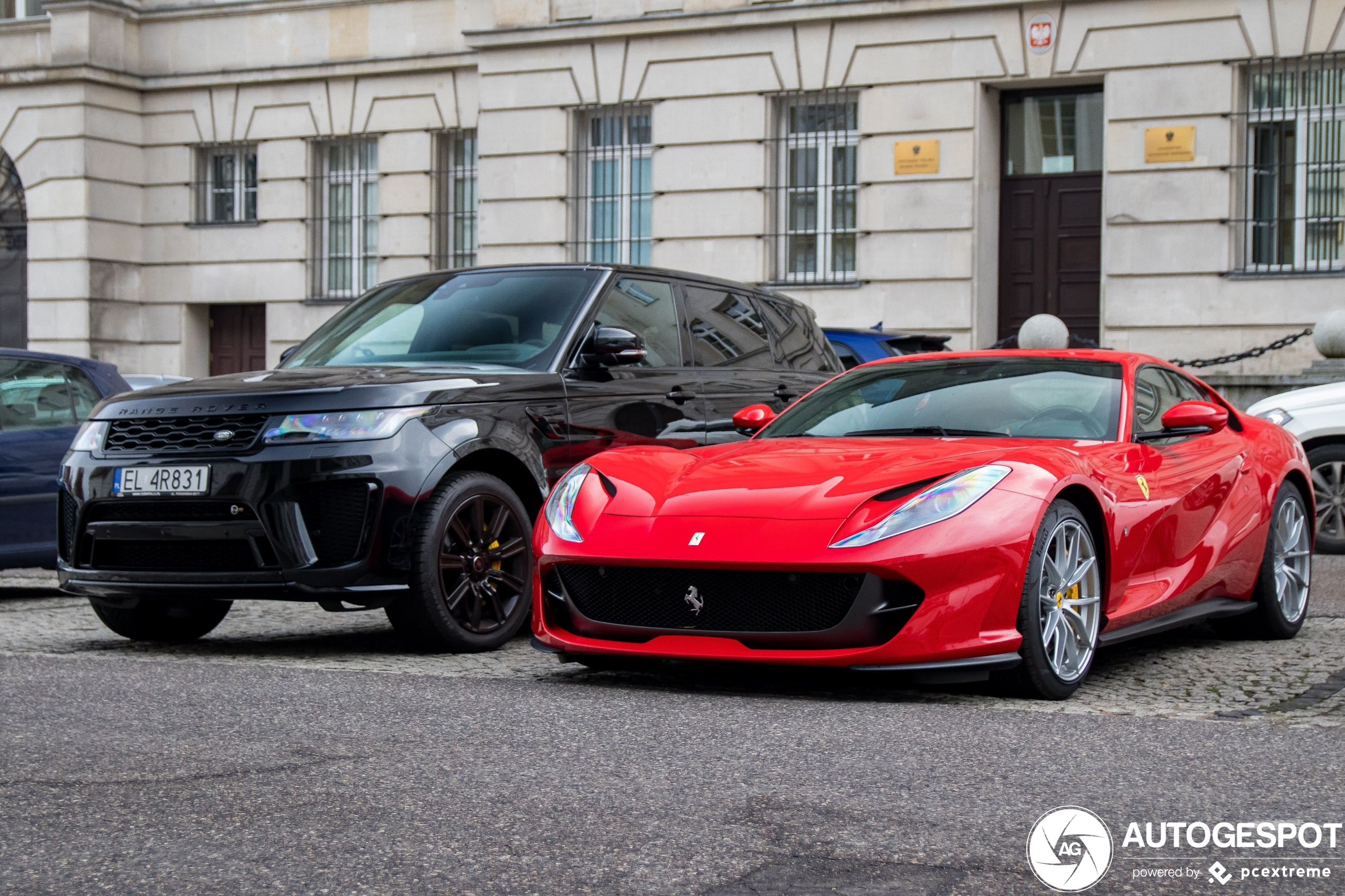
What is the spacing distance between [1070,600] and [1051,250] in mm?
15753

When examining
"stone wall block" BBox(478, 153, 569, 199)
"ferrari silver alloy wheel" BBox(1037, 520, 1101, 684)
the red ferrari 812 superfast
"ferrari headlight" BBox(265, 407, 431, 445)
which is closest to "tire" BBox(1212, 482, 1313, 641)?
the red ferrari 812 superfast

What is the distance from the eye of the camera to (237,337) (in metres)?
25.7

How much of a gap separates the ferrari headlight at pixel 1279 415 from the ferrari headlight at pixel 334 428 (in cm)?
744

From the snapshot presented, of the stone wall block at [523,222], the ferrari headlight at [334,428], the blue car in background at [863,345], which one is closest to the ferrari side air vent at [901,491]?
the ferrari headlight at [334,428]

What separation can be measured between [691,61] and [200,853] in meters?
18.9

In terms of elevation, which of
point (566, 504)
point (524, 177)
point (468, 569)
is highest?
point (524, 177)

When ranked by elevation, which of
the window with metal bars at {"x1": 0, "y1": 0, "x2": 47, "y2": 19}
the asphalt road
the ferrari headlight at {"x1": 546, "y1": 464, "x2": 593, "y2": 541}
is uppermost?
the window with metal bars at {"x1": 0, "y1": 0, "x2": 47, "y2": 19}

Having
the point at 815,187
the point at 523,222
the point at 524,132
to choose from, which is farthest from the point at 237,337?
the point at 815,187

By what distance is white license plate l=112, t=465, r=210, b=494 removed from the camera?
671 centimetres

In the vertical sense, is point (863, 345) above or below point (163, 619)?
above

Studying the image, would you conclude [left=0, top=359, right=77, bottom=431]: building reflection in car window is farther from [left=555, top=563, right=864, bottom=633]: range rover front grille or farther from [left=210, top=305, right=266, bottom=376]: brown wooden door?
[left=210, top=305, right=266, bottom=376]: brown wooden door

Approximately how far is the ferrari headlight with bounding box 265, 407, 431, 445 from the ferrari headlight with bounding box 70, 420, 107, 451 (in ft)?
2.82

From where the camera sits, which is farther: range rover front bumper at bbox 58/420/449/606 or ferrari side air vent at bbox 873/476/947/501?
range rover front bumper at bbox 58/420/449/606

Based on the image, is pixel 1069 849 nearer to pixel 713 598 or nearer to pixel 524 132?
pixel 713 598
